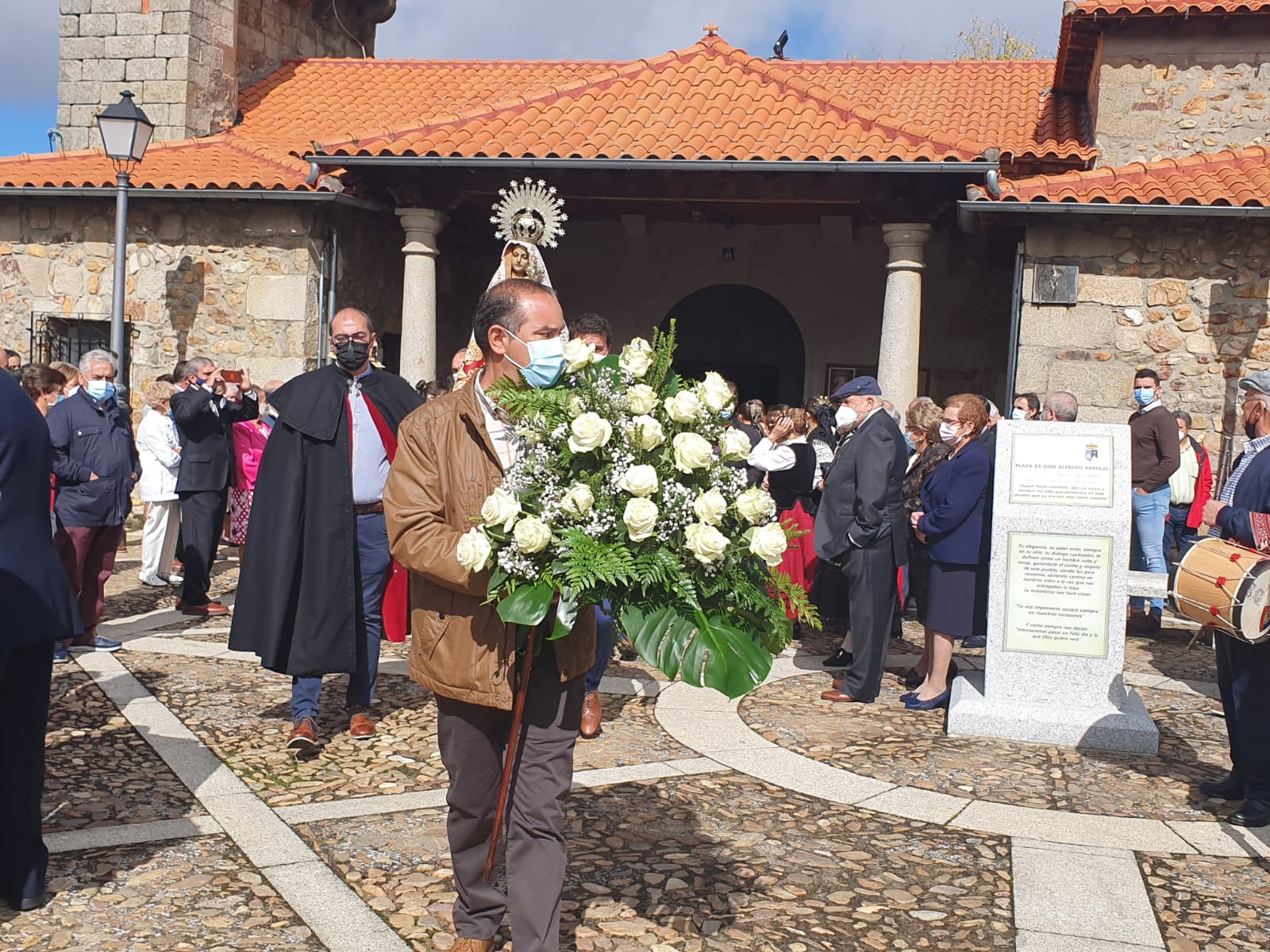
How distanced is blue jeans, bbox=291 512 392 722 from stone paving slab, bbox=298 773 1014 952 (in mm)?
1035

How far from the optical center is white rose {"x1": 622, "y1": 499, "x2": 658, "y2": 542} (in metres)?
2.75

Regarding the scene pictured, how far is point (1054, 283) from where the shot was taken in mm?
10961

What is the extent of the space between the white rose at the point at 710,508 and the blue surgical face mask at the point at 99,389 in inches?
218

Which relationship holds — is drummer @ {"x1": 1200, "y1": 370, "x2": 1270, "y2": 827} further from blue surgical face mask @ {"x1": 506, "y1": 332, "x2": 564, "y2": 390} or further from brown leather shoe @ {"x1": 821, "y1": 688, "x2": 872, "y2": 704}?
blue surgical face mask @ {"x1": 506, "y1": 332, "x2": 564, "y2": 390}

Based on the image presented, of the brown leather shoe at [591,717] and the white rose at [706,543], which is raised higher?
the white rose at [706,543]

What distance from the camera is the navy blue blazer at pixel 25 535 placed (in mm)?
3346

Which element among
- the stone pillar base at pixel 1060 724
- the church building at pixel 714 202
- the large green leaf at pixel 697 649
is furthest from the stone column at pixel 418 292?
the large green leaf at pixel 697 649

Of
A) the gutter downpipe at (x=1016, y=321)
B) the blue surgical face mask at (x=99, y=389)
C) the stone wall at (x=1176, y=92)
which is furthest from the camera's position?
the stone wall at (x=1176, y=92)

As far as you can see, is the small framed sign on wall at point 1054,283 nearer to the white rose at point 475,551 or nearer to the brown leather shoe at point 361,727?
the brown leather shoe at point 361,727

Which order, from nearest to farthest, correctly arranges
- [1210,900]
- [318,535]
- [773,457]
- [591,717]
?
[1210,900] < [318,535] < [591,717] < [773,457]

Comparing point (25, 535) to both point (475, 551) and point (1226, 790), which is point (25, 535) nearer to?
point (475, 551)

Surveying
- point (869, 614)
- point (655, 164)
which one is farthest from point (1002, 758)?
point (655, 164)

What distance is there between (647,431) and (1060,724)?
381 cm

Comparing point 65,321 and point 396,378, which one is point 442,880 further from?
point 65,321
